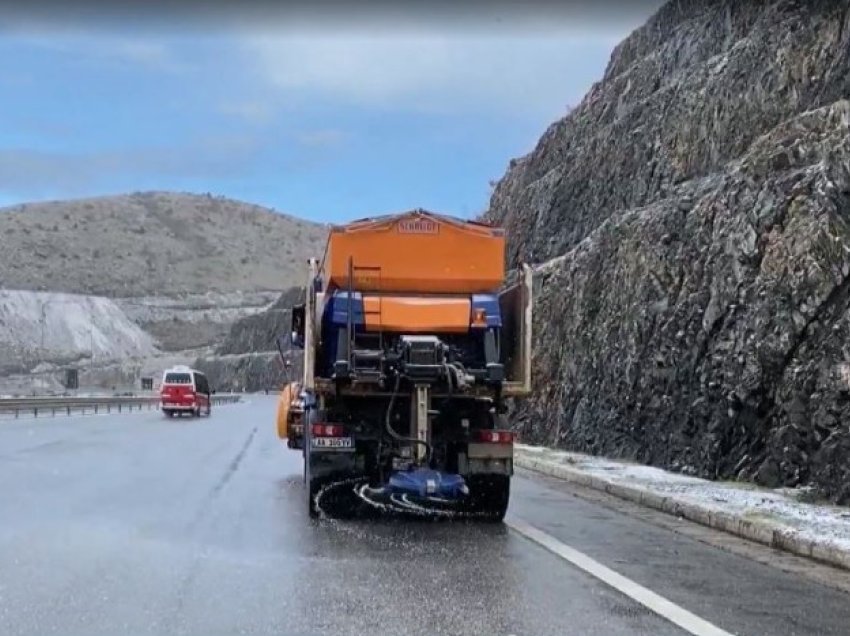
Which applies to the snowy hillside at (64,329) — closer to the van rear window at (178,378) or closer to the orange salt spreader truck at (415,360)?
the van rear window at (178,378)

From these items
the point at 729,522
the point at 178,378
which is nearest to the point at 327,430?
the point at 729,522

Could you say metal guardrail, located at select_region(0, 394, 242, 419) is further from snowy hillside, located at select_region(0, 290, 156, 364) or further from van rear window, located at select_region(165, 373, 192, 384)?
snowy hillside, located at select_region(0, 290, 156, 364)

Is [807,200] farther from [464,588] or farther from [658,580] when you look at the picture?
[464,588]

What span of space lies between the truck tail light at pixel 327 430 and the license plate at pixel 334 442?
0.05m

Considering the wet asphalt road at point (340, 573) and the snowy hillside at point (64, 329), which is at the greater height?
the snowy hillside at point (64, 329)

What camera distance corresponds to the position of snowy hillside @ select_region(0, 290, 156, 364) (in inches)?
4579

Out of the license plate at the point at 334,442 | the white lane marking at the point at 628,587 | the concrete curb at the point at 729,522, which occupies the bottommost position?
the white lane marking at the point at 628,587

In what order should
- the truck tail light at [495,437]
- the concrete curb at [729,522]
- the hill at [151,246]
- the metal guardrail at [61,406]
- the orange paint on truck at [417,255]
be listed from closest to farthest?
the concrete curb at [729,522] → the truck tail light at [495,437] → the orange paint on truck at [417,255] → the metal guardrail at [61,406] → the hill at [151,246]

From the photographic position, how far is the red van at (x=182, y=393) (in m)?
54.8

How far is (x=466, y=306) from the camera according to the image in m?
13.4

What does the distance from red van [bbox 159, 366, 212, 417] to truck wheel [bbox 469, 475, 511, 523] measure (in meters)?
42.9

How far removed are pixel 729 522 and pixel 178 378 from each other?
1824 inches

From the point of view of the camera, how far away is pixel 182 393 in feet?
180

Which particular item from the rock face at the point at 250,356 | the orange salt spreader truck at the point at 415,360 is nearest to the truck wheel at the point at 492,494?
the orange salt spreader truck at the point at 415,360
